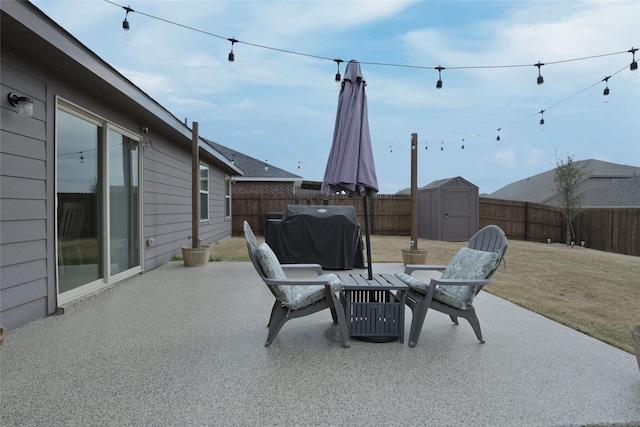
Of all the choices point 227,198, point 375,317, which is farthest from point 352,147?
point 227,198

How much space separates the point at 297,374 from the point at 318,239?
15.0 ft

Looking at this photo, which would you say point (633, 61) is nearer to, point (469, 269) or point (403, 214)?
point (469, 269)

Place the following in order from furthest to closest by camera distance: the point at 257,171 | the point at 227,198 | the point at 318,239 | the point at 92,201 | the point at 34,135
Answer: the point at 257,171 → the point at 227,198 → the point at 318,239 → the point at 92,201 → the point at 34,135

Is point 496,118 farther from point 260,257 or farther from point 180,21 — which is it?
point 260,257

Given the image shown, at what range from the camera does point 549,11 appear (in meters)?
7.46

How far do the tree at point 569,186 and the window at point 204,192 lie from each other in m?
11.9

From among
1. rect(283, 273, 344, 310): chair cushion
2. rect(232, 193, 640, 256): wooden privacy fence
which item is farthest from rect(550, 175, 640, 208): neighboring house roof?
rect(283, 273, 344, 310): chair cushion

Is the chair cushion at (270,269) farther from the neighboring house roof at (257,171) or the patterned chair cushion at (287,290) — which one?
the neighboring house roof at (257,171)

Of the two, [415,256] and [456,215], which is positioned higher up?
[456,215]

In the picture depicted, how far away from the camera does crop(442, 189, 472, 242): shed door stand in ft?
41.9

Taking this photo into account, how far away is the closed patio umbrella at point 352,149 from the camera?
326cm

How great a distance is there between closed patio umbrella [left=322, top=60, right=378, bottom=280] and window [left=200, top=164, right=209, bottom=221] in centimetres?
679

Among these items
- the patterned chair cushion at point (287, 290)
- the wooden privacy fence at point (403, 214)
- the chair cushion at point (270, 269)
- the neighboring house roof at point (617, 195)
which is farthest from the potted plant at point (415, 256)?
the neighboring house roof at point (617, 195)

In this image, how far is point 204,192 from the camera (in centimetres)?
979
